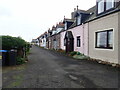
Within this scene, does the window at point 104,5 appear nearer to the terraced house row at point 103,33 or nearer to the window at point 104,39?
the terraced house row at point 103,33

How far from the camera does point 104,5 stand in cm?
1070

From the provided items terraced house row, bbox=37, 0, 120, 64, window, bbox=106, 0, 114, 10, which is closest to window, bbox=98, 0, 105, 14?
terraced house row, bbox=37, 0, 120, 64

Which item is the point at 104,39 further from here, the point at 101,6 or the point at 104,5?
the point at 101,6

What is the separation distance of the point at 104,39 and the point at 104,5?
349 centimetres

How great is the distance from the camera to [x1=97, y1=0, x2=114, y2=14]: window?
1004 centimetres

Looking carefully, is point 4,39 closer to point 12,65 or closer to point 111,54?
point 12,65

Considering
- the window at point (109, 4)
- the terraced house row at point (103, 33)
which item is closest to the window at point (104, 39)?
the terraced house row at point (103, 33)

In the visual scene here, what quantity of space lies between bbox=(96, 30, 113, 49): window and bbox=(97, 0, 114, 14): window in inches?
92.4

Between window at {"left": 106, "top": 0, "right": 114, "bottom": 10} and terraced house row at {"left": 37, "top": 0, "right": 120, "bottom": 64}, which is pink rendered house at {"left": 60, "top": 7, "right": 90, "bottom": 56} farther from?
window at {"left": 106, "top": 0, "right": 114, "bottom": 10}

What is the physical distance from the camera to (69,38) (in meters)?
17.8

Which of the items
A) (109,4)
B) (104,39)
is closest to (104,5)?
(109,4)

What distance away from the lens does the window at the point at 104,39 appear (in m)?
9.63

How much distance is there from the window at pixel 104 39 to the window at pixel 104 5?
7.70ft

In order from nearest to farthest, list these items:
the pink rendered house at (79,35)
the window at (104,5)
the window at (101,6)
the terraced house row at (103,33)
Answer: the terraced house row at (103,33), the window at (104,5), the window at (101,6), the pink rendered house at (79,35)
